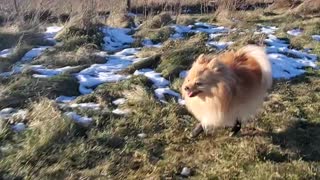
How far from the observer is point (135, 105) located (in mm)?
5590

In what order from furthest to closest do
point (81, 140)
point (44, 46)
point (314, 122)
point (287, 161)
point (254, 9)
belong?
point (254, 9) → point (44, 46) → point (314, 122) → point (81, 140) → point (287, 161)

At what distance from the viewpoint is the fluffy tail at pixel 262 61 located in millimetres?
4840

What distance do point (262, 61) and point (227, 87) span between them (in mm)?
628

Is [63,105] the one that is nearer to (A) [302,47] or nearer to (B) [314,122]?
(B) [314,122]

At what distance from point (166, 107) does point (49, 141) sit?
4.87 ft

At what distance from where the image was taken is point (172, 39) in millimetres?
8656

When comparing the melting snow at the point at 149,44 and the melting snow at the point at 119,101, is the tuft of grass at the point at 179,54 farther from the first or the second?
the melting snow at the point at 119,101

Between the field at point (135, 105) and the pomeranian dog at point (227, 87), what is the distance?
0.22m

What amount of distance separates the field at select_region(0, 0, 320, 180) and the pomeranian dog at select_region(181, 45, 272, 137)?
0.22m

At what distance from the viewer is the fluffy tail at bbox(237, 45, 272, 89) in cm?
484

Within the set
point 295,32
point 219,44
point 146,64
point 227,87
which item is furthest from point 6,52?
point 295,32

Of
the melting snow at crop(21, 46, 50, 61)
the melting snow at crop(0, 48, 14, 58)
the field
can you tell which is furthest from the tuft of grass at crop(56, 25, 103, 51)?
the melting snow at crop(0, 48, 14, 58)

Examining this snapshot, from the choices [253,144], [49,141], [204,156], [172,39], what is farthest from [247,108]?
[172,39]

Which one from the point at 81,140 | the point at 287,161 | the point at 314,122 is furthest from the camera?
the point at 314,122
